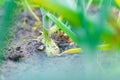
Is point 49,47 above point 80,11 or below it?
below

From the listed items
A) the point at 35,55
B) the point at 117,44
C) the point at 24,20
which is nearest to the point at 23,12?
the point at 24,20

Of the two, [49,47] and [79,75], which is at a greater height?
[79,75]

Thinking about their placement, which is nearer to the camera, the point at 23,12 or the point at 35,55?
the point at 35,55

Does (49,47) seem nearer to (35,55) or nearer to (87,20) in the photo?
(35,55)

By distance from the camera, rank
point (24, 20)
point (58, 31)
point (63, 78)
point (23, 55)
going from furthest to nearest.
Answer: point (24, 20) < point (58, 31) < point (23, 55) < point (63, 78)

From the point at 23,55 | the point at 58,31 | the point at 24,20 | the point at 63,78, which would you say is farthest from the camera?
the point at 24,20

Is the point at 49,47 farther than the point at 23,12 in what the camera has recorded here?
No

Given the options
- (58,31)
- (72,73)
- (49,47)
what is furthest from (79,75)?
(58,31)

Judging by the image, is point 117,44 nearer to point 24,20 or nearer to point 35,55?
point 35,55

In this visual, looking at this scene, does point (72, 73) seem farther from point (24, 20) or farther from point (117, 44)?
point (24, 20)
